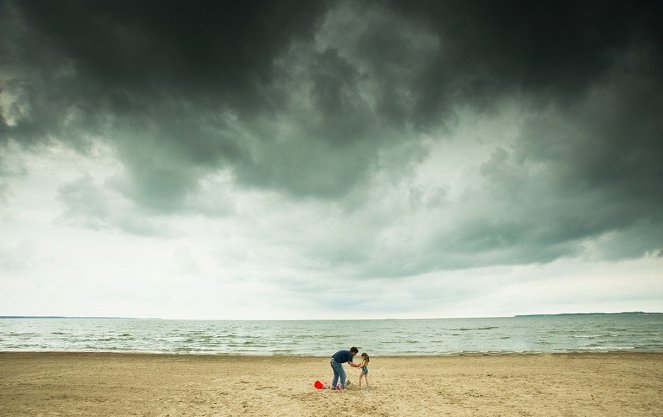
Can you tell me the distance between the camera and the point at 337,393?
1462 centimetres

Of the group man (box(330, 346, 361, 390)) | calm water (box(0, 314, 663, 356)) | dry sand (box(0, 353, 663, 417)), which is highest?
man (box(330, 346, 361, 390))

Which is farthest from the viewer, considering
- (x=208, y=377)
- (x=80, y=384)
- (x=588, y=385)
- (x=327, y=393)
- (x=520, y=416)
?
(x=208, y=377)

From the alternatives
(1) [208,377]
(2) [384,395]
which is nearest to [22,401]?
(1) [208,377]

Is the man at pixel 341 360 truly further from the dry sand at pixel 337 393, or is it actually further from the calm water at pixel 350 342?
the calm water at pixel 350 342

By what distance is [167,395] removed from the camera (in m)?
14.7

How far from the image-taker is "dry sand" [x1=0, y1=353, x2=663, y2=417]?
39.5ft

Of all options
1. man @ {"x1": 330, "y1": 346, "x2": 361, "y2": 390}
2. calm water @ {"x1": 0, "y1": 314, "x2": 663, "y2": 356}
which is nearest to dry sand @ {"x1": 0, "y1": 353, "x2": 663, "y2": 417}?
man @ {"x1": 330, "y1": 346, "x2": 361, "y2": 390}

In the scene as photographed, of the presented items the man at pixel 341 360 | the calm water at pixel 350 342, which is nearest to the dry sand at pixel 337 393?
the man at pixel 341 360

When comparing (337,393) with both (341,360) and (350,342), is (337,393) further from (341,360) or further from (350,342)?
(350,342)

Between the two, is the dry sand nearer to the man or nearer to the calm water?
the man

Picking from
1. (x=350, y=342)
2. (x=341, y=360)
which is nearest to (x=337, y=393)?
(x=341, y=360)

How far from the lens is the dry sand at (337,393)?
12047 millimetres

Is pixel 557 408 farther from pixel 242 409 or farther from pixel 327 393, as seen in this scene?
pixel 242 409

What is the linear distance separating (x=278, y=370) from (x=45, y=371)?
46.7ft
